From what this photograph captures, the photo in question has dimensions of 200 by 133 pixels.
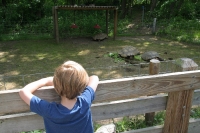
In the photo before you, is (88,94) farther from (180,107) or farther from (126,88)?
(180,107)

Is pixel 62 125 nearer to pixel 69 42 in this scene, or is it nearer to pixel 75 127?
pixel 75 127

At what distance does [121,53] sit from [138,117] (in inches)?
146

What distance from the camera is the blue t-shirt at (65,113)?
4.12 ft

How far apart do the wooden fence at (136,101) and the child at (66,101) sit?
108mm

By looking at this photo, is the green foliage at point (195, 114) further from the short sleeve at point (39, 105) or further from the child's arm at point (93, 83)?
the short sleeve at point (39, 105)

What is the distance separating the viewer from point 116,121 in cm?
292

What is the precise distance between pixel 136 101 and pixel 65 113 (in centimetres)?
79

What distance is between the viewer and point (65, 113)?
1.25 meters

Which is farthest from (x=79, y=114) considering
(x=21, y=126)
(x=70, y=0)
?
(x=70, y=0)

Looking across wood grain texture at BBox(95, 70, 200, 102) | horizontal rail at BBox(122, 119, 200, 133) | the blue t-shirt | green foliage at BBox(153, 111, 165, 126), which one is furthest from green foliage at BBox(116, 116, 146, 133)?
the blue t-shirt

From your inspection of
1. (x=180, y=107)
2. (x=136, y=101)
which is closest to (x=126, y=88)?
(x=136, y=101)

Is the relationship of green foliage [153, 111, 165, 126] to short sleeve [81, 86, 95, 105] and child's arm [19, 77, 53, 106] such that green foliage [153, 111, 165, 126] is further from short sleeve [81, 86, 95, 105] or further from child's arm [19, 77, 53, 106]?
child's arm [19, 77, 53, 106]

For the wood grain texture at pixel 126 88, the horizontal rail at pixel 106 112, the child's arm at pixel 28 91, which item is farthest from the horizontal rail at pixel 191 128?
the child's arm at pixel 28 91

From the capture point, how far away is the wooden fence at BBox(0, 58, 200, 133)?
1.39 meters
